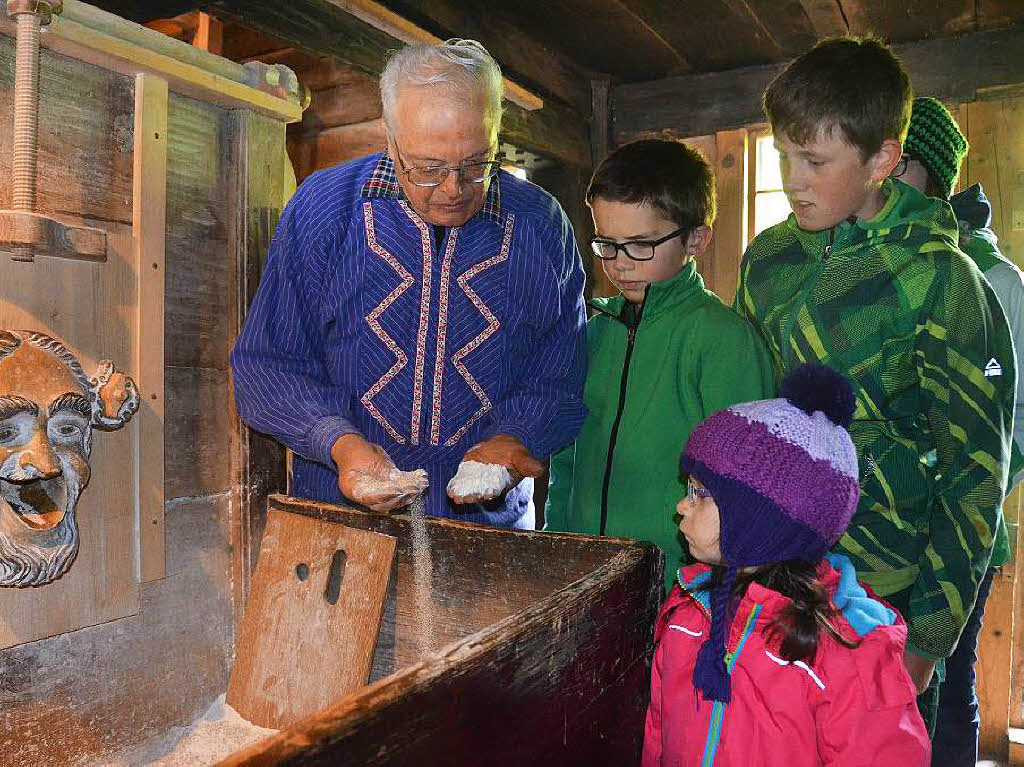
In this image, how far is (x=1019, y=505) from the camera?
3.40 m

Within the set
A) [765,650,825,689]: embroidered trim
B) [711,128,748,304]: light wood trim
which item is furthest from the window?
[765,650,825,689]: embroidered trim

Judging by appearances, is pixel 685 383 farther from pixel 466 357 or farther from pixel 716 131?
pixel 716 131

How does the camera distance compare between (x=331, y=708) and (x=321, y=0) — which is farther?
(x=321, y=0)

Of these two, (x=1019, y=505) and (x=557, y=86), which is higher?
(x=557, y=86)

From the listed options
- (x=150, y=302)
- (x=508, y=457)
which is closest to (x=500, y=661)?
(x=508, y=457)

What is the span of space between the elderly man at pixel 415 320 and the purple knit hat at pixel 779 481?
0.44m

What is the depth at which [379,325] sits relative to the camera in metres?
1.81

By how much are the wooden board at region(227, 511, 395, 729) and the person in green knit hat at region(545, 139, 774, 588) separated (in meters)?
0.54

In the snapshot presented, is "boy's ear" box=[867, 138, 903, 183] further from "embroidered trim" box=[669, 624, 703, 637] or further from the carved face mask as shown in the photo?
the carved face mask

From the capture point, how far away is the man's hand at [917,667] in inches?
60.3

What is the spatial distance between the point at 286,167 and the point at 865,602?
166 cm

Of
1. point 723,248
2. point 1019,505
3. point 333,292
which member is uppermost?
point 723,248

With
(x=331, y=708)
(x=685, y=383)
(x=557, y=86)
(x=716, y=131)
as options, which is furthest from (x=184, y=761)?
(x=716, y=131)

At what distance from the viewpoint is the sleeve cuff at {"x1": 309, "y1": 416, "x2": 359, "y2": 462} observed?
1681 millimetres
